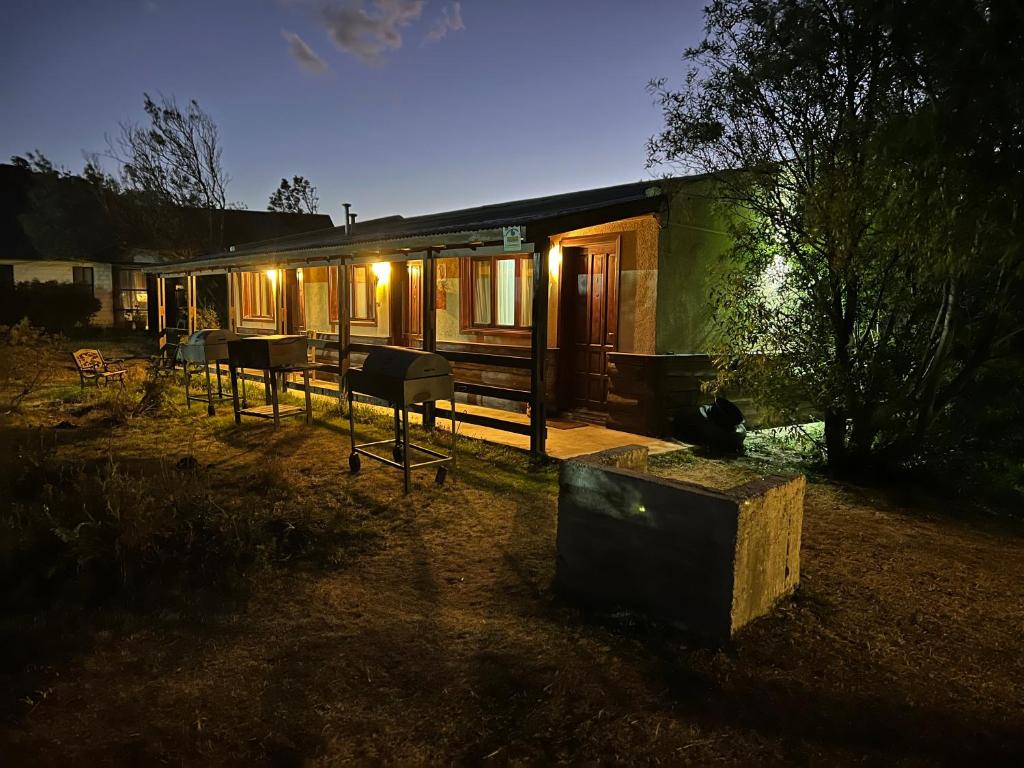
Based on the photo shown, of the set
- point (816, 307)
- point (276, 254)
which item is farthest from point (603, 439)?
point (276, 254)

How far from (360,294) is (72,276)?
19.9 metres

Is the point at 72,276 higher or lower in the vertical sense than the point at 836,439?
higher

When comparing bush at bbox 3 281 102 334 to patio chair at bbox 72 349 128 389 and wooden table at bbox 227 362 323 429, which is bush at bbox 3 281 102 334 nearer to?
patio chair at bbox 72 349 128 389

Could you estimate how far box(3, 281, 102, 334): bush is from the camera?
2394cm

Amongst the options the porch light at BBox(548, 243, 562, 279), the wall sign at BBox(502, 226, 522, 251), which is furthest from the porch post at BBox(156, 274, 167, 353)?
the wall sign at BBox(502, 226, 522, 251)

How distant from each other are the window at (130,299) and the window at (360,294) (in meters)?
17.3

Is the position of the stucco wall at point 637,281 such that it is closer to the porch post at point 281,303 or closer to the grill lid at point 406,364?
the grill lid at point 406,364

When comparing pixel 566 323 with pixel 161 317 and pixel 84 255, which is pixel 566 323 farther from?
pixel 84 255

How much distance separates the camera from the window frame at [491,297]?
35.7 ft

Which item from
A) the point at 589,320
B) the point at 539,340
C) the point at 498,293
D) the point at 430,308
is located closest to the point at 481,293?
the point at 498,293

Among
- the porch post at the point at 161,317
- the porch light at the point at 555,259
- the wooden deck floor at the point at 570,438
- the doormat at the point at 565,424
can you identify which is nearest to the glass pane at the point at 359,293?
the wooden deck floor at the point at 570,438

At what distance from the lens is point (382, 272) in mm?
13531

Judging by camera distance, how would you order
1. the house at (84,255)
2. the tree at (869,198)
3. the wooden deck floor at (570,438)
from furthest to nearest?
the house at (84,255), the wooden deck floor at (570,438), the tree at (869,198)

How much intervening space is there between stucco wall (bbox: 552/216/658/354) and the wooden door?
0.76 feet
